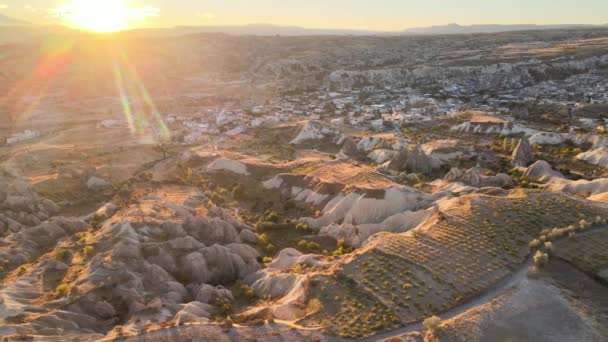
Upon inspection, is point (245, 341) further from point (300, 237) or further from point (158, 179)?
point (158, 179)

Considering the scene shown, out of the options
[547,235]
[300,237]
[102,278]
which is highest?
[547,235]

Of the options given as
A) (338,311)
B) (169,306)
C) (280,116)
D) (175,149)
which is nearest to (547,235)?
(338,311)

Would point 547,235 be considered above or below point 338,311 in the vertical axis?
above

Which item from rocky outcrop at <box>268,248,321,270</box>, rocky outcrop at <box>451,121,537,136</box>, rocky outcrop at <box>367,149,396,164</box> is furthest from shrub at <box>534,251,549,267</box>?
rocky outcrop at <box>451,121,537,136</box>

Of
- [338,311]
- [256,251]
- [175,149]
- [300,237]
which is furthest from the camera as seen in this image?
[175,149]

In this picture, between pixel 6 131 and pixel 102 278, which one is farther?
pixel 6 131

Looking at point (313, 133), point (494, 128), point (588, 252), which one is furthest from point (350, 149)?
point (588, 252)
